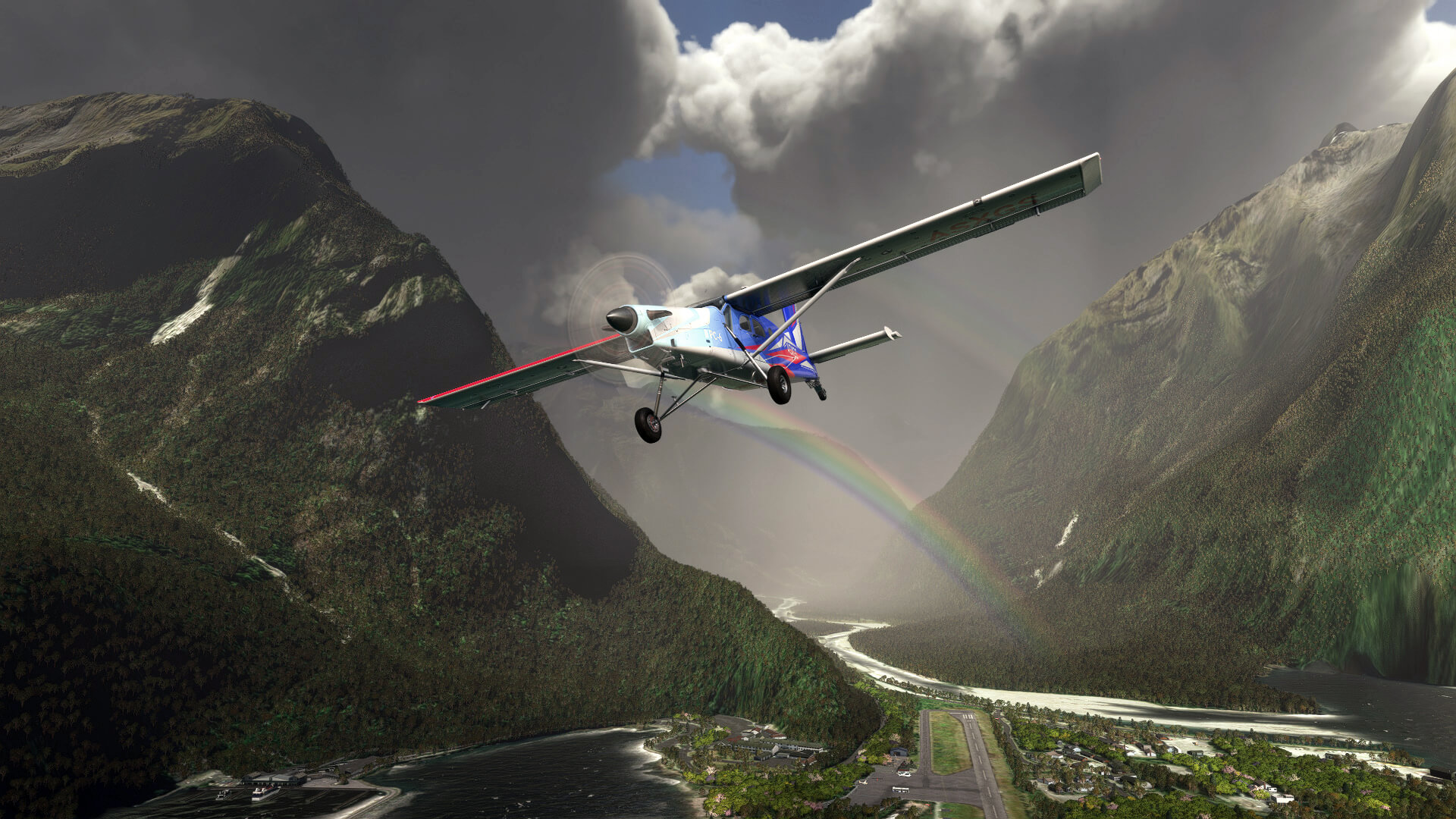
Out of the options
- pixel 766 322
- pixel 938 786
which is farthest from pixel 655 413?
pixel 938 786

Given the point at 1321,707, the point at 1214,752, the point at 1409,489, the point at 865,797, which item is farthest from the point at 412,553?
the point at 1409,489

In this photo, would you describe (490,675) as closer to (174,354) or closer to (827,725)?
(827,725)

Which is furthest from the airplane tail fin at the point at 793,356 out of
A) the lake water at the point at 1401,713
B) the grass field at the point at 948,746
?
the lake water at the point at 1401,713

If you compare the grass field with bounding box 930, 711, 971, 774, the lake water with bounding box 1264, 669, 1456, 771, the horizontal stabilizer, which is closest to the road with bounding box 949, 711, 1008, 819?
the grass field with bounding box 930, 711, 971, 774

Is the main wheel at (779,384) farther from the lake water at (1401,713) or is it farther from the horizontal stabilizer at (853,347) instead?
the lake water at (1401,713)

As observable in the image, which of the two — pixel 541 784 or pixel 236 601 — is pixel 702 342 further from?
pixel 236 601
